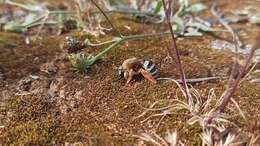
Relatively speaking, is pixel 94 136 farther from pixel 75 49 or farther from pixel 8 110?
pixel 75 49

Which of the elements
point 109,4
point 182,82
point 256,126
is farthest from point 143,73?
point 109,4

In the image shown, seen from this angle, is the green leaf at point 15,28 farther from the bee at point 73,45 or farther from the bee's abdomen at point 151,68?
the bee's abdomen at point 151,68

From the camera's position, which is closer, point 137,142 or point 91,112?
point 137,142

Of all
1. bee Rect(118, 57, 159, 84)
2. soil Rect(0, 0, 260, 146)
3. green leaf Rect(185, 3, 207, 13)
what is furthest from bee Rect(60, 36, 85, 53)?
green leaf Rect(185, 3, 207, 13)

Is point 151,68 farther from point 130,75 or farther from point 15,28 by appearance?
point 15,28

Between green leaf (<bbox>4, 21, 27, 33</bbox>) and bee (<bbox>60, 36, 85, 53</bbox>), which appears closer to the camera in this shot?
bee (<bbox>60, 36, 85, 53</bbox>)

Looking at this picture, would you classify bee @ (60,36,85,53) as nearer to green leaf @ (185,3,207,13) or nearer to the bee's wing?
the bee's wing
